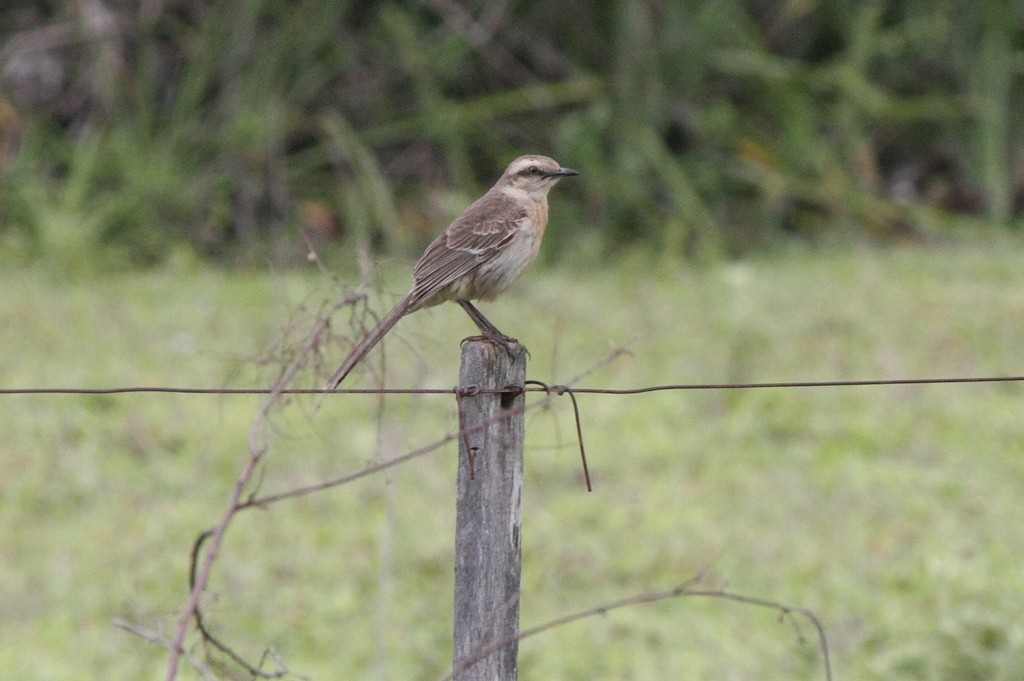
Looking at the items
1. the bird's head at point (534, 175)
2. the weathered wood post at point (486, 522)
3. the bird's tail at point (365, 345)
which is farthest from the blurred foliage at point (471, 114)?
the weathered wood post at point (486, 522)

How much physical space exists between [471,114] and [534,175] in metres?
6.70

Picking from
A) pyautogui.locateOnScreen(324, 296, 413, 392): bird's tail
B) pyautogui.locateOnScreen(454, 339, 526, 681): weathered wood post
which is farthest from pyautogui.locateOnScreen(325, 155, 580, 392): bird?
pyautogui.locateOnScreen(454, 339, 526, 681): weathered wood post

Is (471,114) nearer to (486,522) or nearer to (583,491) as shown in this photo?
(583,491)

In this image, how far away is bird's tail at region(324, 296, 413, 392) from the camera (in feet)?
8.62

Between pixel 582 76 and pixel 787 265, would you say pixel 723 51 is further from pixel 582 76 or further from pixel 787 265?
pixel 787 265

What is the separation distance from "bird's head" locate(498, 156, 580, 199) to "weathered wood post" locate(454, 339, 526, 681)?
1.73 m

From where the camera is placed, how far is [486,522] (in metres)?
2.42

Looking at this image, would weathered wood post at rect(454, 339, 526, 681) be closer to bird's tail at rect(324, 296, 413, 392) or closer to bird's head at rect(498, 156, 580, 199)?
bird's tail at rect(324, 296, 413, 392)

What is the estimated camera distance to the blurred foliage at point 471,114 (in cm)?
1046

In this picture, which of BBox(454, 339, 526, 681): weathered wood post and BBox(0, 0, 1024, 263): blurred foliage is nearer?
BBox(454, 339, 526, 681): weathered wood post

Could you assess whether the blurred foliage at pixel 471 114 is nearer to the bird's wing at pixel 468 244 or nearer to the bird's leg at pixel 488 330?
the bird's wing at pixel 468 244

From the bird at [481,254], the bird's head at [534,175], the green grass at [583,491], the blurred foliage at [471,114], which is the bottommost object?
the green grass at [583,491]

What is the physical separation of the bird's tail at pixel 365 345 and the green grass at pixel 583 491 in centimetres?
25

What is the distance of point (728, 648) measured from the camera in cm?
489
